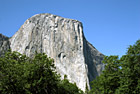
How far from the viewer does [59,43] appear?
76.7m

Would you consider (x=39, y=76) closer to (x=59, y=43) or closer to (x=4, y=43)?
(x=59, y=43)

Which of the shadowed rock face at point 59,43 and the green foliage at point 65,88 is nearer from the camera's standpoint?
the green foliage at point 65,88

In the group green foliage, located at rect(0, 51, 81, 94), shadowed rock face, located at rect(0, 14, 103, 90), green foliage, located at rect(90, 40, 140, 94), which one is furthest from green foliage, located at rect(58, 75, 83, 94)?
shadowed rock face, located at rect(0, 14, 103, 90)

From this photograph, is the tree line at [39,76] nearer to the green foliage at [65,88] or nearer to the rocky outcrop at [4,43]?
the green foliage at [65,88]

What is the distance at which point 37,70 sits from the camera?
20703mm

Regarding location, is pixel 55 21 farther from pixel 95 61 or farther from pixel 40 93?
pixel 40 93

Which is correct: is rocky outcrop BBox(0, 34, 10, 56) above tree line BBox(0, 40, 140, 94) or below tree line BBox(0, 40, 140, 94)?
above

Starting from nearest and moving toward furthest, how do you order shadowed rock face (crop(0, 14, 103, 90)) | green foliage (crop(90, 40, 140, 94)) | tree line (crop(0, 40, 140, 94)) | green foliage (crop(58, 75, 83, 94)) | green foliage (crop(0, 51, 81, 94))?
green foliage (crop(0, 51, 81, 94)) → tree line (crop(0, 40, 140, 94)) → green foliage (crop(90, 40, 140, 94)) → green foliage (crop(58, 75, 83, 94)) → shadowed rock face (crop(0, 14, 103, 90))

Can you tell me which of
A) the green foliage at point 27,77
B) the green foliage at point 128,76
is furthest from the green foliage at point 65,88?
the green foliage at point 128,76

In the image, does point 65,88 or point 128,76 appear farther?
point 65,88

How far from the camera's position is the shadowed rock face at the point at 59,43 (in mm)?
70688

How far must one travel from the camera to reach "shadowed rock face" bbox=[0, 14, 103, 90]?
70688 millimetres

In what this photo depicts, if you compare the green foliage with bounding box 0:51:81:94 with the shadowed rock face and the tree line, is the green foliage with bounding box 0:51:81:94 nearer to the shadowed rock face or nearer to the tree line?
the tree line

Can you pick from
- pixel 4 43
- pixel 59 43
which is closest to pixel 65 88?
pixel 59 43
